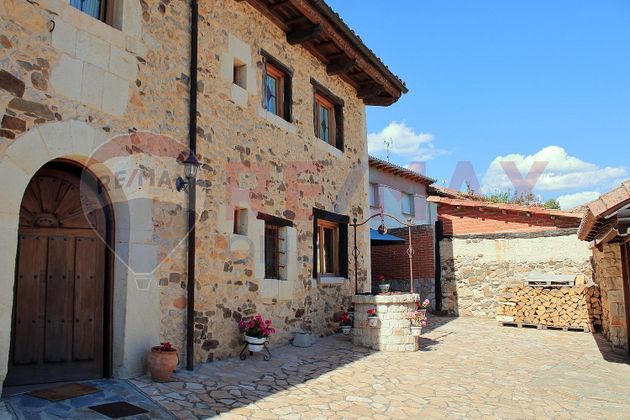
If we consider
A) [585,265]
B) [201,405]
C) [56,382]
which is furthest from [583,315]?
[56,382]

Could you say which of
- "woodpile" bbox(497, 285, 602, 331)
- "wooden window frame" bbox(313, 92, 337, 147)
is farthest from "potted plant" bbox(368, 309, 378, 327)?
"woodpile" bbox(497, 285, 602, 331)

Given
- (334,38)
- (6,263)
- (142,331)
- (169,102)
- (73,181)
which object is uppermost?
(334,38)

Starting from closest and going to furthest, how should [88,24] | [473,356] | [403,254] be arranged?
[88,24]
[473,356]
[403,254]

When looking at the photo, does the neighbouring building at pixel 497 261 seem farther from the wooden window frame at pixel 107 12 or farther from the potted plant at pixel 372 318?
the wooden window frame at pixel 107 12

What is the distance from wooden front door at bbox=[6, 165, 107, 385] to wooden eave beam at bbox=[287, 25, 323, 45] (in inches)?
180

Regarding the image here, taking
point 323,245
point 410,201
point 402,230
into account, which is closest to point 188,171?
point 323,245

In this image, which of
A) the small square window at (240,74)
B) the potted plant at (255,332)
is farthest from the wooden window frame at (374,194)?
the potted plant at (255,332)

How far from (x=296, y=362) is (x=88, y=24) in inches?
181

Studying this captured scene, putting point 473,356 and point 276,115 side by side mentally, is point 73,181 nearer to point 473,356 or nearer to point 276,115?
point 276,115

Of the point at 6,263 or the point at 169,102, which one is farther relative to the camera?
the point at 169,102

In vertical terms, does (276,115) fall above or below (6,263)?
above

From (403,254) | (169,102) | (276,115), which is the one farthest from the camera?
(403,254)

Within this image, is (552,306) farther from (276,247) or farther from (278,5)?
(278,5)

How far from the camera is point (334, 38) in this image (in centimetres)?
852
